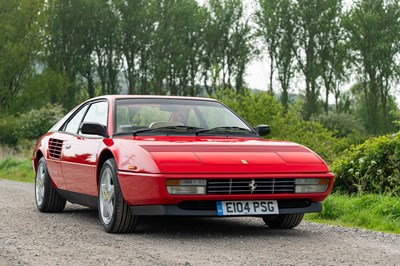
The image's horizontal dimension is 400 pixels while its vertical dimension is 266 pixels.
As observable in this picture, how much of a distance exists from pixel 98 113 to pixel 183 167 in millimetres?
2231

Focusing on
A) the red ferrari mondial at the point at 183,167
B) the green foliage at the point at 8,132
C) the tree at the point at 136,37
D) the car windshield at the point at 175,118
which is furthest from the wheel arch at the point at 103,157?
the tree at the point at 136,37

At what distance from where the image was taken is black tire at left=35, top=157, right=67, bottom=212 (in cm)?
952

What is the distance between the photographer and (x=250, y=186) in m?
6.87

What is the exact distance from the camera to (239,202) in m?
6.93

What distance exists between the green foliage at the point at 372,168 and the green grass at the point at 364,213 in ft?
2.47

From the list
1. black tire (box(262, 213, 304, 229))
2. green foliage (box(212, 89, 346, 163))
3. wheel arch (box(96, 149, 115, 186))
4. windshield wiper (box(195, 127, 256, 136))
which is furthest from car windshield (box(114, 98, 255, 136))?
green foliage (box(212, 89, 346, 163))

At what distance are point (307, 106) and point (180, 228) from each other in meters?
49.0

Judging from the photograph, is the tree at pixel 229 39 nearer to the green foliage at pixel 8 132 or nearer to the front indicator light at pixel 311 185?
the green foliage at pixel 8 132

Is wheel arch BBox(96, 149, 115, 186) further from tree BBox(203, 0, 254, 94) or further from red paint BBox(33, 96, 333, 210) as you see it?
tree BBox(203, 0, 254, 94)

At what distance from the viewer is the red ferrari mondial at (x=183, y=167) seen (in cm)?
675

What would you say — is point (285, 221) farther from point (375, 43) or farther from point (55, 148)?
point (375, 43)

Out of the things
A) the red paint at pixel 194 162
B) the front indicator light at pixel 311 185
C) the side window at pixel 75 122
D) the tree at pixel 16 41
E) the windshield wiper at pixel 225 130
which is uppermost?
the tree at pixel 16 41

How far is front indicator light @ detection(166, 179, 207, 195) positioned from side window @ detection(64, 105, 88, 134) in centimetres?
273

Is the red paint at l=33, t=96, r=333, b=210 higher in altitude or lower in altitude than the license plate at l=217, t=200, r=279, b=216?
higher
